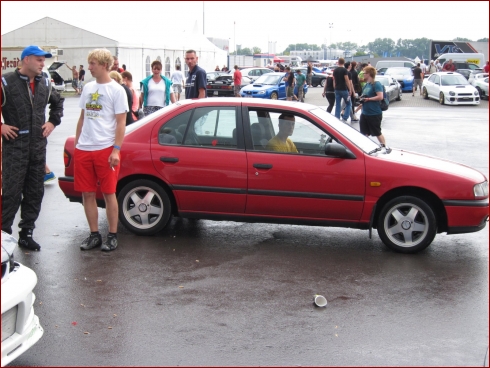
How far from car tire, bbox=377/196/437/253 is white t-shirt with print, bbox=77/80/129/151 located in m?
2.81

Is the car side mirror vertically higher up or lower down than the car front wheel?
lower down

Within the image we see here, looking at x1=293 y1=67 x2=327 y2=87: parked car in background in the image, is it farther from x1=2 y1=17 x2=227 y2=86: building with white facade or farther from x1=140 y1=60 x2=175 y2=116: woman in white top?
x1=140 y1=60 x2=175 y2=116: woman in white top

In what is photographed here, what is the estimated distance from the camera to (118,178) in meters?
6.87

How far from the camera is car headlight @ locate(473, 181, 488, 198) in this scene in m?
6.42

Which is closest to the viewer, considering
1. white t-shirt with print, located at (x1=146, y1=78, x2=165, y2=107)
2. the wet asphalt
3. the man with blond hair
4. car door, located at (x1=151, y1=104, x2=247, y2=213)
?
the wet asphalt

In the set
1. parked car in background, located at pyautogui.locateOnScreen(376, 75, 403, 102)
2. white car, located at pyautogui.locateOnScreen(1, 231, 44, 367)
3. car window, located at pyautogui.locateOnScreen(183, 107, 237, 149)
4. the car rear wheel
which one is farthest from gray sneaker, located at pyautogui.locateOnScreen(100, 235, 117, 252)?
the car rear wheel

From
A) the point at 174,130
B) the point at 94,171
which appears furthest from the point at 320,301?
the point at 174,130

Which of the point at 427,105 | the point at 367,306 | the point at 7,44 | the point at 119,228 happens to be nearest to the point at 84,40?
the point at 7,44

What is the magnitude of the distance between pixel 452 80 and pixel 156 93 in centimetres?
2136

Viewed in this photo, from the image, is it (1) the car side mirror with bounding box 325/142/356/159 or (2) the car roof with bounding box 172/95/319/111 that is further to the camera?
A: (2) the car roof with bounding box 172/95/319/111

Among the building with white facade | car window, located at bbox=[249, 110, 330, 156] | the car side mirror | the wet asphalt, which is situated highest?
the building with white facade

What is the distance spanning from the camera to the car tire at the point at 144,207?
683 cm

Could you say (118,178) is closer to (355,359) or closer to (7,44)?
(355,359)

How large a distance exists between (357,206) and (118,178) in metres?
2.53
